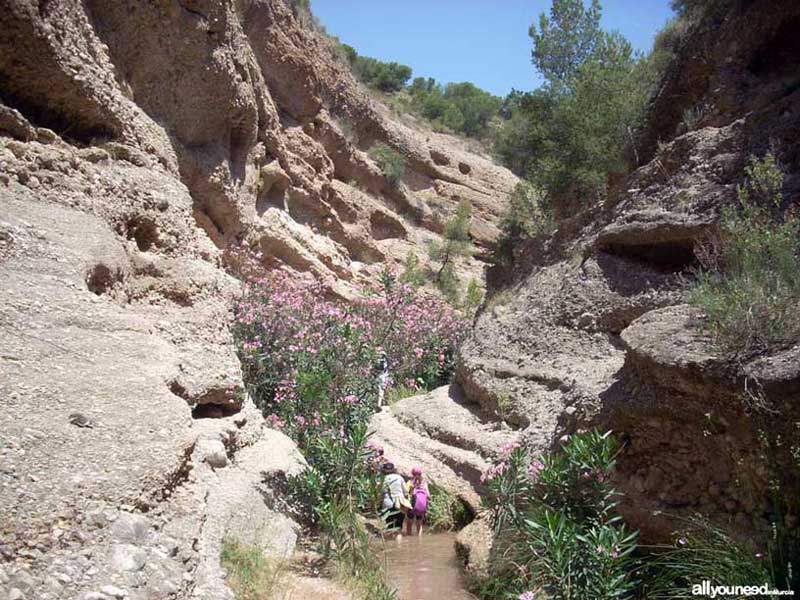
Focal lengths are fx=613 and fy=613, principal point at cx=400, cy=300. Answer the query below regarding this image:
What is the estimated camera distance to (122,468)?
12.1 feet

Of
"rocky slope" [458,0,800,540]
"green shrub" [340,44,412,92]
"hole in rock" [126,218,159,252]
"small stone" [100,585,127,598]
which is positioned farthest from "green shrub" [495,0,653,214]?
"green shrub" [340,44,412,92]

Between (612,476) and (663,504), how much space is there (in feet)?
1.52

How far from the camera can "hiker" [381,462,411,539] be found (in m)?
7.13

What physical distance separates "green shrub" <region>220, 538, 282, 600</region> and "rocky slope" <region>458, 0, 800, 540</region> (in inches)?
117

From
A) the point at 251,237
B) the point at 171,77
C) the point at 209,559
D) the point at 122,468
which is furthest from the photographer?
the point at 251,237

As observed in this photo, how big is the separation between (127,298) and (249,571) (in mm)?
3400

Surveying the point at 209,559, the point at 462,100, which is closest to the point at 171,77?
the point at 209,559

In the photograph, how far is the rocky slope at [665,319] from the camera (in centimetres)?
472

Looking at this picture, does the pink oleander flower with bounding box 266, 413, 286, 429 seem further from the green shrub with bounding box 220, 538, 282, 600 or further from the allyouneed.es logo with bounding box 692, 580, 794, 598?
the allyouneed.es logo with bounding box 692, 580, 794, 598

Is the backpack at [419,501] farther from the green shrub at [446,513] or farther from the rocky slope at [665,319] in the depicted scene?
the rocky slope at [665,319]

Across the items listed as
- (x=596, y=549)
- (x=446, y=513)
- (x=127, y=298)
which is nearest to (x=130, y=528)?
(x=596, y=549)

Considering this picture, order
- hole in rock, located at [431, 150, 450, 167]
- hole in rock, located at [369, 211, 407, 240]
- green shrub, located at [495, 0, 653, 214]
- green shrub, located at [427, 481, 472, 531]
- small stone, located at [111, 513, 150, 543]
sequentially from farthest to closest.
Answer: hole in rock, located at [431, 150, 450, 167]
hole in rock, located at [369, 211, 407, 240]
green shrub, located at [495, 0, 653, 214]
green shrub, located at [427, 481, 472, 531]
small stone, located at [111, 513, 150, 543]

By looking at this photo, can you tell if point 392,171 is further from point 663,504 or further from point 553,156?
point 663,504

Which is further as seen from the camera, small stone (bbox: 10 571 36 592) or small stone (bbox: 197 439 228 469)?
small stone (bbox: 197 439 228 469)
